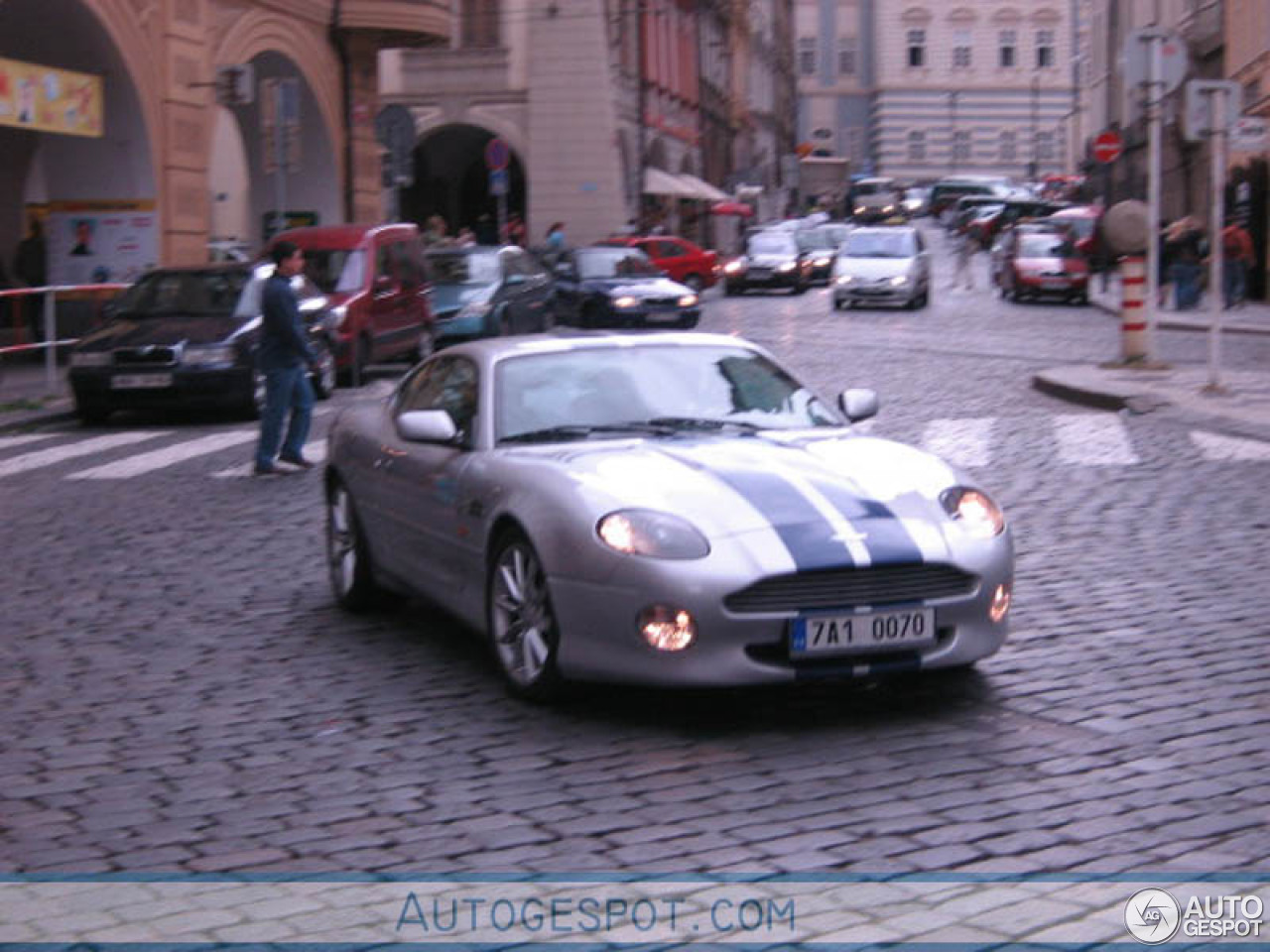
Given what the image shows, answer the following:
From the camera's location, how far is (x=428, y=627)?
8.91 m

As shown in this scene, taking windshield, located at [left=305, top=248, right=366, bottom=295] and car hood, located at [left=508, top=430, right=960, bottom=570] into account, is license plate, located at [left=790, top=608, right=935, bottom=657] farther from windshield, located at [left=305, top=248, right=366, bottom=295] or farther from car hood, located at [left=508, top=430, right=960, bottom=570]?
windshield, located at [left=305, top=248, right=366, bottom=295]

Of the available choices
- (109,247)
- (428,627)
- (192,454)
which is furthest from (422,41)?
(428,627)

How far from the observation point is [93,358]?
19062mm

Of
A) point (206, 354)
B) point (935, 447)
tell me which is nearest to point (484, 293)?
point (206, 354)

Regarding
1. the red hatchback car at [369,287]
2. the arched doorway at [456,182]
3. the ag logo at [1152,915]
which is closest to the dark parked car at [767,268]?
the arched doorway at [456,182]

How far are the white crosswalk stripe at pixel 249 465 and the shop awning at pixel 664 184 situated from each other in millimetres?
39091

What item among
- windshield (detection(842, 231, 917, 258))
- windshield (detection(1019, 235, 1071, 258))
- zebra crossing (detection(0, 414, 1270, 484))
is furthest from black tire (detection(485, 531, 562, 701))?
windshield (detection(1019, 235, 1071, 258))

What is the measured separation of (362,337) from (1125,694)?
1647 centimetres

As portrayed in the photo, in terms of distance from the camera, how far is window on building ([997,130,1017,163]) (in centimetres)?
11488

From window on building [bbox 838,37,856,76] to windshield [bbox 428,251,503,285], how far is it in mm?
92451

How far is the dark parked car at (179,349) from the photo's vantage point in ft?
62.1

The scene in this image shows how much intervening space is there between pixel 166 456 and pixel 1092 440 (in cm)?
730

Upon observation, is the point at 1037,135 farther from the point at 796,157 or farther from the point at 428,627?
the point at 428,627

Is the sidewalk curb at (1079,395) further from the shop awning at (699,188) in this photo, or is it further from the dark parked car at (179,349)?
the shop awning at (699,188)
